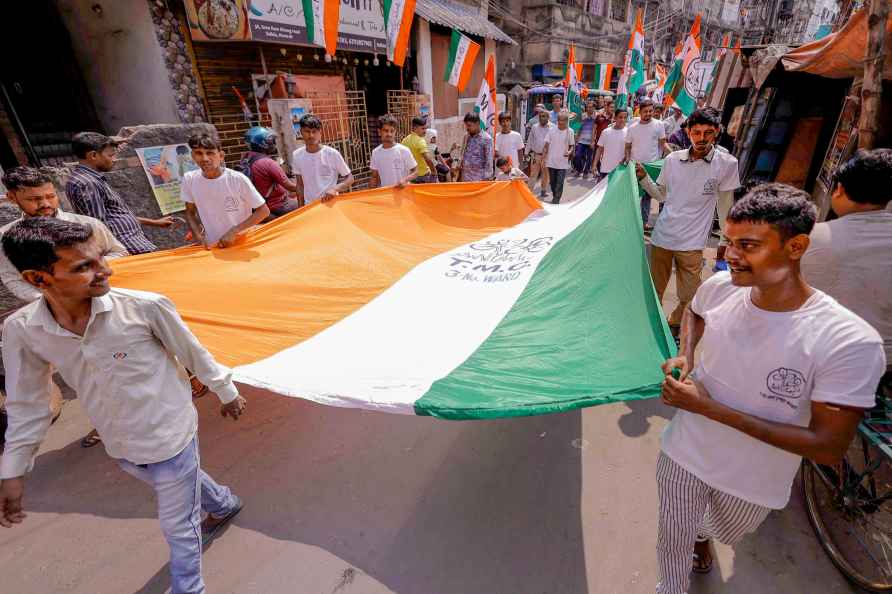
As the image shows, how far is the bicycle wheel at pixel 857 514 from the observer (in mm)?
2100

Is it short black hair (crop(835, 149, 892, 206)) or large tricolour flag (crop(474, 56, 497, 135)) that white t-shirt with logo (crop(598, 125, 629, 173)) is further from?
short black hair (crop(835, 149, 892, 206))

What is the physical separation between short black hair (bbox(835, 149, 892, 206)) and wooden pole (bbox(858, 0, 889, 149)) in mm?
2172

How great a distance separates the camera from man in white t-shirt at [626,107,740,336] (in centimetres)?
343

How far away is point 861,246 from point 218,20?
7.87 m

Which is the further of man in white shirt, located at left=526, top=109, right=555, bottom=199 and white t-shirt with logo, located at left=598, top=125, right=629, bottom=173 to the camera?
man in white shirt, located at left=526, top=109, right=555, bottom=199

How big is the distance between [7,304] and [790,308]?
5566 mm

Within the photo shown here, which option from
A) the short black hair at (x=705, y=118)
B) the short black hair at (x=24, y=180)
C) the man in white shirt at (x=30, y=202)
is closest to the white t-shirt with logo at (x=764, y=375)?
the short black hair at (x=705, y=118)

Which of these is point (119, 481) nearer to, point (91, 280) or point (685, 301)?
point (91, 280)

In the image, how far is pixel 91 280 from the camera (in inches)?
60.4

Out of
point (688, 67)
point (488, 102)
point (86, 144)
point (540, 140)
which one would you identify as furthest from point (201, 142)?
point (688, 67)

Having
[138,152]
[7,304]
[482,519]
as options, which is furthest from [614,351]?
[138,152]

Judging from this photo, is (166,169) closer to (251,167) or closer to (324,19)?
(251,167)

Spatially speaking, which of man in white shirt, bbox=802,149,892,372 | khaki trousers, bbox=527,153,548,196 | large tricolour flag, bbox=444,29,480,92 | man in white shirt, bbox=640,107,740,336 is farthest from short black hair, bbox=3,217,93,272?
khaki trousers, bbox=527,153,548,196

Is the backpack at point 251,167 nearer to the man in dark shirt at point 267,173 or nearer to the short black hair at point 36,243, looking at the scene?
the man in dark shirt at point 267,173
